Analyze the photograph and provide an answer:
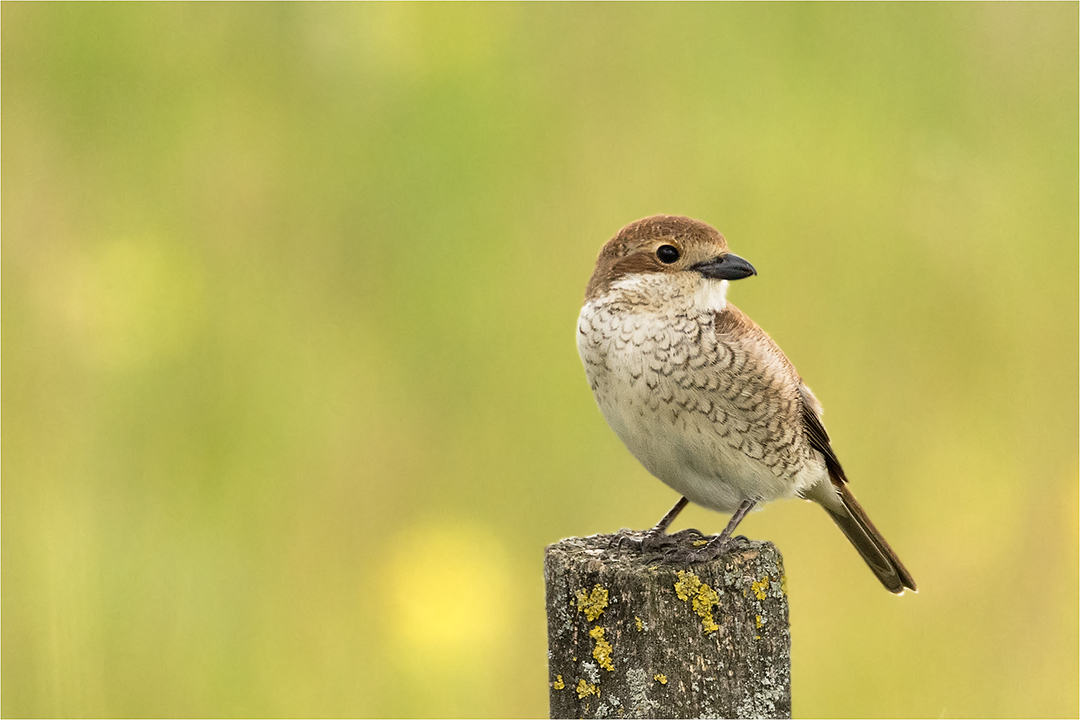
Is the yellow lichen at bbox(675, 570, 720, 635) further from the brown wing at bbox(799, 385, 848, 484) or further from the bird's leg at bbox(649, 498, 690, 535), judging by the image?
the brown wing at bbox(799, 385, 848, 484)

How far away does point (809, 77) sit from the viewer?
14.3 ft

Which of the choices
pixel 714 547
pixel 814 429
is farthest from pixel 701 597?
pixel 814 429

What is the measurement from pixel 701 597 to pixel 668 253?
3.49 feet

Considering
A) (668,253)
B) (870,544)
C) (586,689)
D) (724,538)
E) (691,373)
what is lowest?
(870,544)

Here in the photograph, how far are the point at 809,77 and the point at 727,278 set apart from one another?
5.93 ft

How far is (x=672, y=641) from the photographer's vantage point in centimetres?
208

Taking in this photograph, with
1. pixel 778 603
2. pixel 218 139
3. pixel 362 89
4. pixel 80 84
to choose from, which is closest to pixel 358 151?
pixel 362 89

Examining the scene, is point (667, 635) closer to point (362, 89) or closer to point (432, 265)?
point (432, 265)

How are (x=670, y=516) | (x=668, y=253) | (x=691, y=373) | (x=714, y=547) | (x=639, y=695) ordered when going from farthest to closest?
1. (x=670, y=516)
2. (x=668, y=253)
3. (x=691, y=373)
4. (x=714, y=547)
5. (x=639, y=695)

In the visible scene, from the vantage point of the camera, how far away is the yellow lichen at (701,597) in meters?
2.10

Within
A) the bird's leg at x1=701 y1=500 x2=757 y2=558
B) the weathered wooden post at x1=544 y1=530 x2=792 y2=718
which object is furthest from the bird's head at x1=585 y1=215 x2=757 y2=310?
the weathered wooden post at x1=544 y1=530 x2=792 y2=718

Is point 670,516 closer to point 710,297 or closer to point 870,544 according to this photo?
point 710,297

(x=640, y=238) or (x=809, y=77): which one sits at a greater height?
(x=809, y=77)

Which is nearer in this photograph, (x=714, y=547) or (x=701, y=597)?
(x=701, y=597)
